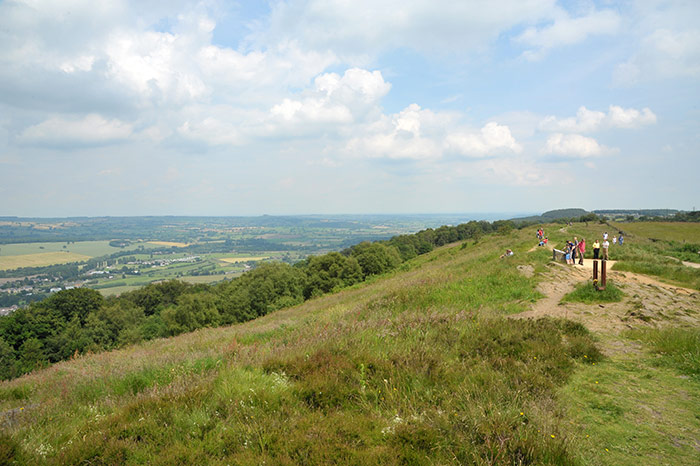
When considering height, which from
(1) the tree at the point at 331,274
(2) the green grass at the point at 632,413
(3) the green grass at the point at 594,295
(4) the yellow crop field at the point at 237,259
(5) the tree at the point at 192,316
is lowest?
(4) the yellow crop field at the point at 237,259

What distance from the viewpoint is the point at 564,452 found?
3.55 metres

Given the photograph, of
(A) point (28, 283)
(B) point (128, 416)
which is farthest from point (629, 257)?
(A) point (28, 283)

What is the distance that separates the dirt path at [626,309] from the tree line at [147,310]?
31.2 metres

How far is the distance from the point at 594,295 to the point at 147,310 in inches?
2487

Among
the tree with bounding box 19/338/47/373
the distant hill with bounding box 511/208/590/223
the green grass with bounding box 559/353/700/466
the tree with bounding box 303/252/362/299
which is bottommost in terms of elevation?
the tree with bounding box 19/338/47/373

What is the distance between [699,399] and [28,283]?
439 feet

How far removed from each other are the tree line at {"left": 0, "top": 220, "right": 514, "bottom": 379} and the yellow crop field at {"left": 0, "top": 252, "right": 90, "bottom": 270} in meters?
99.8

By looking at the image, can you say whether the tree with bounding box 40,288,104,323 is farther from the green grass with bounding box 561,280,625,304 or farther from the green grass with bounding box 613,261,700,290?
the green grass with bounding box 613,261,700,290

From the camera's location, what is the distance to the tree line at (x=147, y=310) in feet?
119

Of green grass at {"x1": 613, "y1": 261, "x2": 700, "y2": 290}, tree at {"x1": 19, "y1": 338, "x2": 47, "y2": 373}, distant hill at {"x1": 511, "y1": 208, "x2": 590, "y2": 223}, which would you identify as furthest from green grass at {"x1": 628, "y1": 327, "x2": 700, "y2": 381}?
distant hill at {"x1": 511, "y1": 208, "x2": 590, "y2": 223}

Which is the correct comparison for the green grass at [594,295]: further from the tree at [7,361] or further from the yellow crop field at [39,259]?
the yellow crop field at [39,259]

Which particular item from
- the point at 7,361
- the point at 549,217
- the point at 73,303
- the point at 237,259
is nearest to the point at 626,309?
the point at 7,361

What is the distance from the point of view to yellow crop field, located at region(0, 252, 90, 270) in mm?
114900

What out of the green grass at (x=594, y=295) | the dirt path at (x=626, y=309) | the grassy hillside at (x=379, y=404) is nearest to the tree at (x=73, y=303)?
the grassy hillside at (x=379, y=404)
